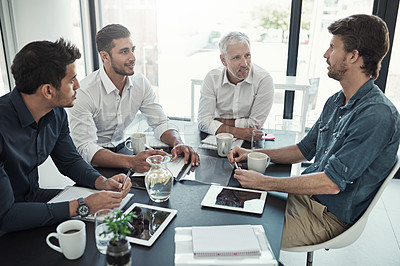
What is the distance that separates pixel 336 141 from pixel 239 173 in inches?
17.3

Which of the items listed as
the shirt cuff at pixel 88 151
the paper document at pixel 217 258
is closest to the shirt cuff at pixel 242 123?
the shirt cuff at pixel 88 151

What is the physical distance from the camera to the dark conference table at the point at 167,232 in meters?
1.00

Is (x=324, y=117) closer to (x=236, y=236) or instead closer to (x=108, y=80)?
(x=236, y=236)

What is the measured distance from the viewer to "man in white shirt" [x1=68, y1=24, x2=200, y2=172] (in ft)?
6.30

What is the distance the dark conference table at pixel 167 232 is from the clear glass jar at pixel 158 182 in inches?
1.1

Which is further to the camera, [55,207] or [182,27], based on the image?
[182,27]

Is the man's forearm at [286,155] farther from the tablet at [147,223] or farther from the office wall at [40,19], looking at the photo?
the office wall at [40,19]

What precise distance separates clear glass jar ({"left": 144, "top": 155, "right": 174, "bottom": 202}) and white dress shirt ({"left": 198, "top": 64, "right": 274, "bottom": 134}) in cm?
111

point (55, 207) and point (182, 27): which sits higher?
point (182, 27)

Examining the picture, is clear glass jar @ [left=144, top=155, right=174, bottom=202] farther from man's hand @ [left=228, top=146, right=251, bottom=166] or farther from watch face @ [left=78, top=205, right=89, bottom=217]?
man's hand @ [left=228, top=146, right=251, bottom=166]

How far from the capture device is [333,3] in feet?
10.0

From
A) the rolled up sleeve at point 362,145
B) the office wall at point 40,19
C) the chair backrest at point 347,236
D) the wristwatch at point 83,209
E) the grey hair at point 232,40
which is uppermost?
the office wall at point 40,19

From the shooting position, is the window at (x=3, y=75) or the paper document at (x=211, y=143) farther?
the window at (x=3, y=75)

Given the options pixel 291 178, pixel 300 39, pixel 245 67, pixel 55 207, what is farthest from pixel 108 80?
pixel 300 39
